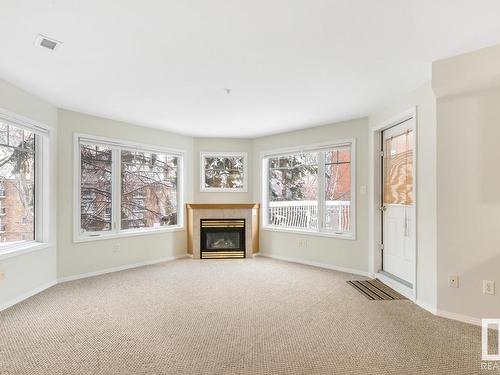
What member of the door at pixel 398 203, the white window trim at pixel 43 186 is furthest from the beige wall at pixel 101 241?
the door at pixel 398 203

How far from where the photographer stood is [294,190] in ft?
18.3

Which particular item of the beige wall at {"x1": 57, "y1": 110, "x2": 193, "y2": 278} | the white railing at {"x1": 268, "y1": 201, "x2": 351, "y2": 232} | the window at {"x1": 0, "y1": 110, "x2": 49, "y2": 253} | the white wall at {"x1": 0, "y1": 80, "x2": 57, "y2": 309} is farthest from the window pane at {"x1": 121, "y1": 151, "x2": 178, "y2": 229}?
the white railing at {"x1": 268, "y1": 201, "x2": 351, "y2": 232}

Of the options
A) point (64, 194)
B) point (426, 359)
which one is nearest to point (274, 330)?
point (426, 359)

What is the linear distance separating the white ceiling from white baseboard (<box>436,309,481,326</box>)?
7.95 feet

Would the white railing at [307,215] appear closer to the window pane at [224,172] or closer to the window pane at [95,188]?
the window pane at [224,172]

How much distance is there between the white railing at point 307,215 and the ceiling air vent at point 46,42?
4.27 m

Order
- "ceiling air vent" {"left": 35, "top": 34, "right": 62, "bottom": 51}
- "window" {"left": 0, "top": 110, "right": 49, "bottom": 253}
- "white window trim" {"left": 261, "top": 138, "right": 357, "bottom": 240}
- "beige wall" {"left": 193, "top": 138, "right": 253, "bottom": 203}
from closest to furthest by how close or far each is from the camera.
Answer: "ceiling air vent" {"left": 35, "top": 34, "right": 62, "bottom": 51} → "window" {"left": 0, "top": 110, "right": 49, "bottom": 253} → "white window trim" {"left": 261, "top": 138, "right": 357, "bottom": 240} → "beige wall" {"left": 193, "top": 138, "right": 253, "bottom": 203}

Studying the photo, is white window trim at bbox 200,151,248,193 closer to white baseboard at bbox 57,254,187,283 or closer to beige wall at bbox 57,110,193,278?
beige wall at bbox 57,110,193,278

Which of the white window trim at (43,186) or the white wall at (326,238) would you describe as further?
the white wall at (326,238)

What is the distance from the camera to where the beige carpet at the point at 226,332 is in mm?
2086

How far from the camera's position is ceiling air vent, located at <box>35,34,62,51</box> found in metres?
2.25

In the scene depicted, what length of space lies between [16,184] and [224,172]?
11.3 ft

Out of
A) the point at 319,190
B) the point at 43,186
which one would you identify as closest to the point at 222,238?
the point at 319,190

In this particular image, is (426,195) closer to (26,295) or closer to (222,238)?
(222,238)
